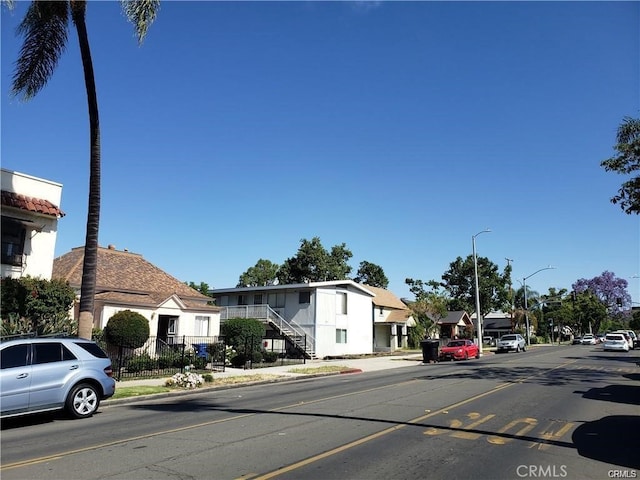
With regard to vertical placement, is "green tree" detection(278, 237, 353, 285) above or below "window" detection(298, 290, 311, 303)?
above

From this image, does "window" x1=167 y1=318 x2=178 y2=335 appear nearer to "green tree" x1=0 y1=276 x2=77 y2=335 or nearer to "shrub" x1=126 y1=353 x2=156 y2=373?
"shrub" x1=126 y1=353 x2=156 y2=373

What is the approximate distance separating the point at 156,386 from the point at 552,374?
15.7 metres

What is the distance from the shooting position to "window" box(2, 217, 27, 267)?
63.9ft

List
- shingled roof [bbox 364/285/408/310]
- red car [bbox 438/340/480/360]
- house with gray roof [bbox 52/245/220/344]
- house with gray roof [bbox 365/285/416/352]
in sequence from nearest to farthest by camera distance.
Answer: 1. house with gray roof [bbox 52/245/220/344]
2. red car [bbox 438/340/480/360]
3. shingled roof [bbox 364/285/408/310]
4. house with gray roof [bbox 365/285/416/352]

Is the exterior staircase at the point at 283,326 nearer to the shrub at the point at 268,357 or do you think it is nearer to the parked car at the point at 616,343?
the shrub at the point at 268,357

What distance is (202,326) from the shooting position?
101ft

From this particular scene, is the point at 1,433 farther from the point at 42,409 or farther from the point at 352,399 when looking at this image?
the point at 352,399

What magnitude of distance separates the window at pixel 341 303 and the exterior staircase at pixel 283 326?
3824 mm

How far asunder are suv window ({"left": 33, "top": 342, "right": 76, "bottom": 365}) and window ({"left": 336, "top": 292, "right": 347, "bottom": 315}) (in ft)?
98.7

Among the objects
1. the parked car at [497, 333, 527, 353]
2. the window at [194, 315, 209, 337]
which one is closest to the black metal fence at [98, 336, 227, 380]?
the window at [194, 315, 209, 337]

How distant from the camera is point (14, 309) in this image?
1841 centimetres

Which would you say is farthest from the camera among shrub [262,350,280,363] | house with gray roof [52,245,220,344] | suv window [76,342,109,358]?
shrub [262,350,280,363]

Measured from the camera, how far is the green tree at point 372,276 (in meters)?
77.7

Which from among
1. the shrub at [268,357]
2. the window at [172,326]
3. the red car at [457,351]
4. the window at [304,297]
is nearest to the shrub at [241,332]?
the shrub at [268,357]
